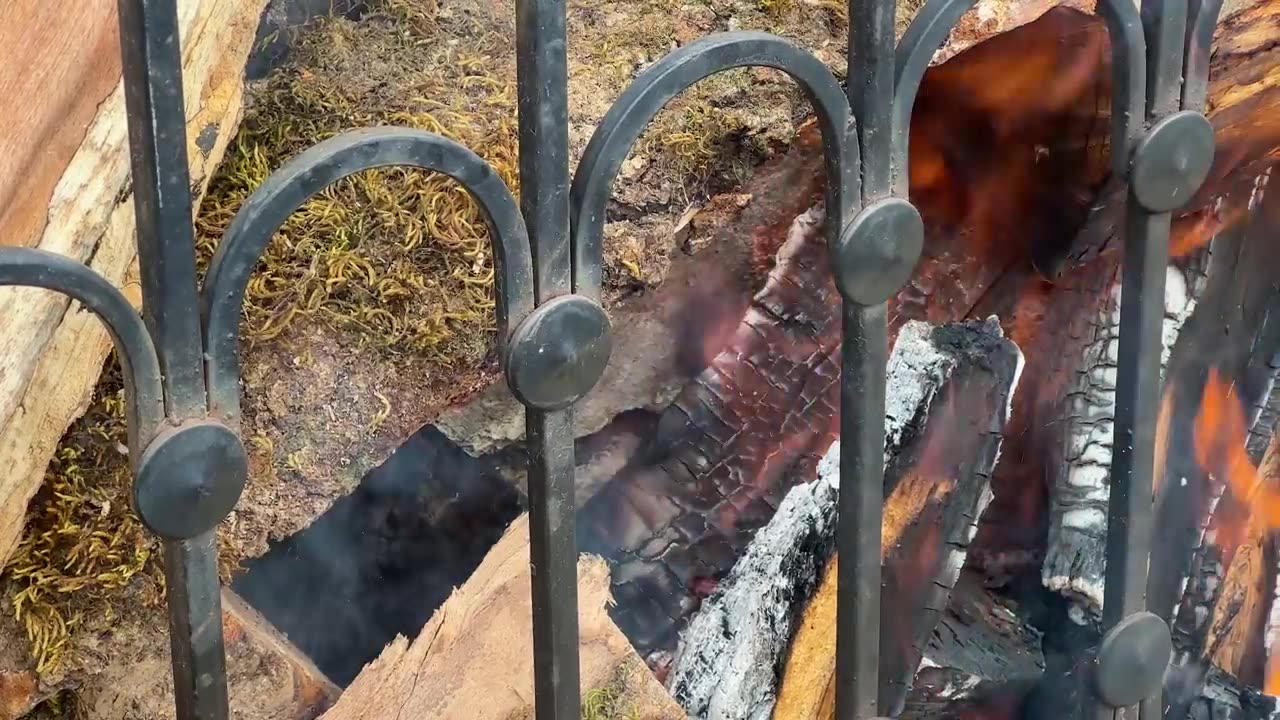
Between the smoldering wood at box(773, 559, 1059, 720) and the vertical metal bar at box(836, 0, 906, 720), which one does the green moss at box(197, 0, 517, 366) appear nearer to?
the vertical metal bar at box(836, 0, 906, 720)

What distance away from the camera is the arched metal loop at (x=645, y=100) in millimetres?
793

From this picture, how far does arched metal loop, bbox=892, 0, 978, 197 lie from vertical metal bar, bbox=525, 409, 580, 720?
13.9 inches

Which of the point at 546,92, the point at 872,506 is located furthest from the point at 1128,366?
the point at 546,92

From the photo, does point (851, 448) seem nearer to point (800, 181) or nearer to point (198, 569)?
point (800, 181)

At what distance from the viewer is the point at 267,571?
1.11 meters

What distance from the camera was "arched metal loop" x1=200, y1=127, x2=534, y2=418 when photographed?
0.71m

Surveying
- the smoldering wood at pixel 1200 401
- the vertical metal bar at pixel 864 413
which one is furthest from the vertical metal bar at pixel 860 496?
the smoldering wood at pixel 1200 401

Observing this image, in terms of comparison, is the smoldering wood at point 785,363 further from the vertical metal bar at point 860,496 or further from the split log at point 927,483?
the vertical metal bar at point 860,496

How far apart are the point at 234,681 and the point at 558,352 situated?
52cm

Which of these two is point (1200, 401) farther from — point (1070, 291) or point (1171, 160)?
point (1171, 160)

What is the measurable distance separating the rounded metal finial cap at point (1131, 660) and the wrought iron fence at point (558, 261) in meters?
0.13

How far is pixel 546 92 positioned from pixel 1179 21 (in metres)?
0.59

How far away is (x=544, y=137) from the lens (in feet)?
2.58

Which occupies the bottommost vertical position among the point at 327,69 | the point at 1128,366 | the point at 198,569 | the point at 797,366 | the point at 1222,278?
the point at 198,569
